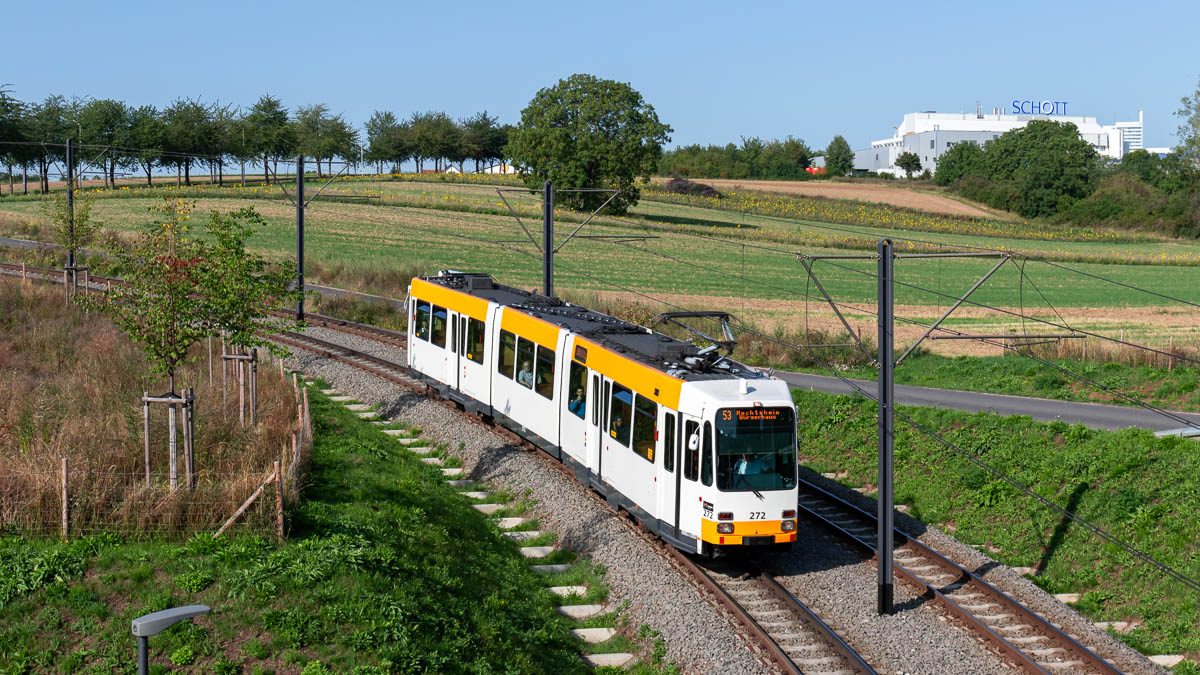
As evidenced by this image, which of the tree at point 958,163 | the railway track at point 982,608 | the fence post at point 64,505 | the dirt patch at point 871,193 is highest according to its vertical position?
the tree at point 958,163

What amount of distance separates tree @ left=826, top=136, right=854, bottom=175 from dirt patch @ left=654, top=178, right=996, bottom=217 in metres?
42.6

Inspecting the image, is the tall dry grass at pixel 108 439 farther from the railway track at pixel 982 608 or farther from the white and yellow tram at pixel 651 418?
the railway track at pixel 982 608

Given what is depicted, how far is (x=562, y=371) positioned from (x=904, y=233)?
88405 millimetres

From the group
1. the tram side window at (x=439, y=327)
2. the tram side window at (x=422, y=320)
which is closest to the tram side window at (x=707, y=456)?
the tram side window at (x=439, y=327)

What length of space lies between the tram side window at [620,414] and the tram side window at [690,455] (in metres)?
1.90

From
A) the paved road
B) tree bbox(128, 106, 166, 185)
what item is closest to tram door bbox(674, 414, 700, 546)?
the paved road

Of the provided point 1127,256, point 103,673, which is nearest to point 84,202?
point 103,673

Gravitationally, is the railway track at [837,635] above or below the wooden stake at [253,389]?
below

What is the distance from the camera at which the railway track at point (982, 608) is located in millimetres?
14703

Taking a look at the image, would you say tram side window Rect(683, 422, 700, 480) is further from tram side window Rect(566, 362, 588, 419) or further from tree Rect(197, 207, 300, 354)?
tree Rect(197, 207, 300, 354)

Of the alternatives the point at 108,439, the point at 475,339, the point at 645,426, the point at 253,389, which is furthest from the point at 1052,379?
the point at 108,439

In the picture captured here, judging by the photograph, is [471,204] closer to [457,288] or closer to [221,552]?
[457,288]

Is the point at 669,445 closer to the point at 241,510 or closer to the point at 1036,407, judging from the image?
the point at 241,510

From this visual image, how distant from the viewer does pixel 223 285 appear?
20062 mm
